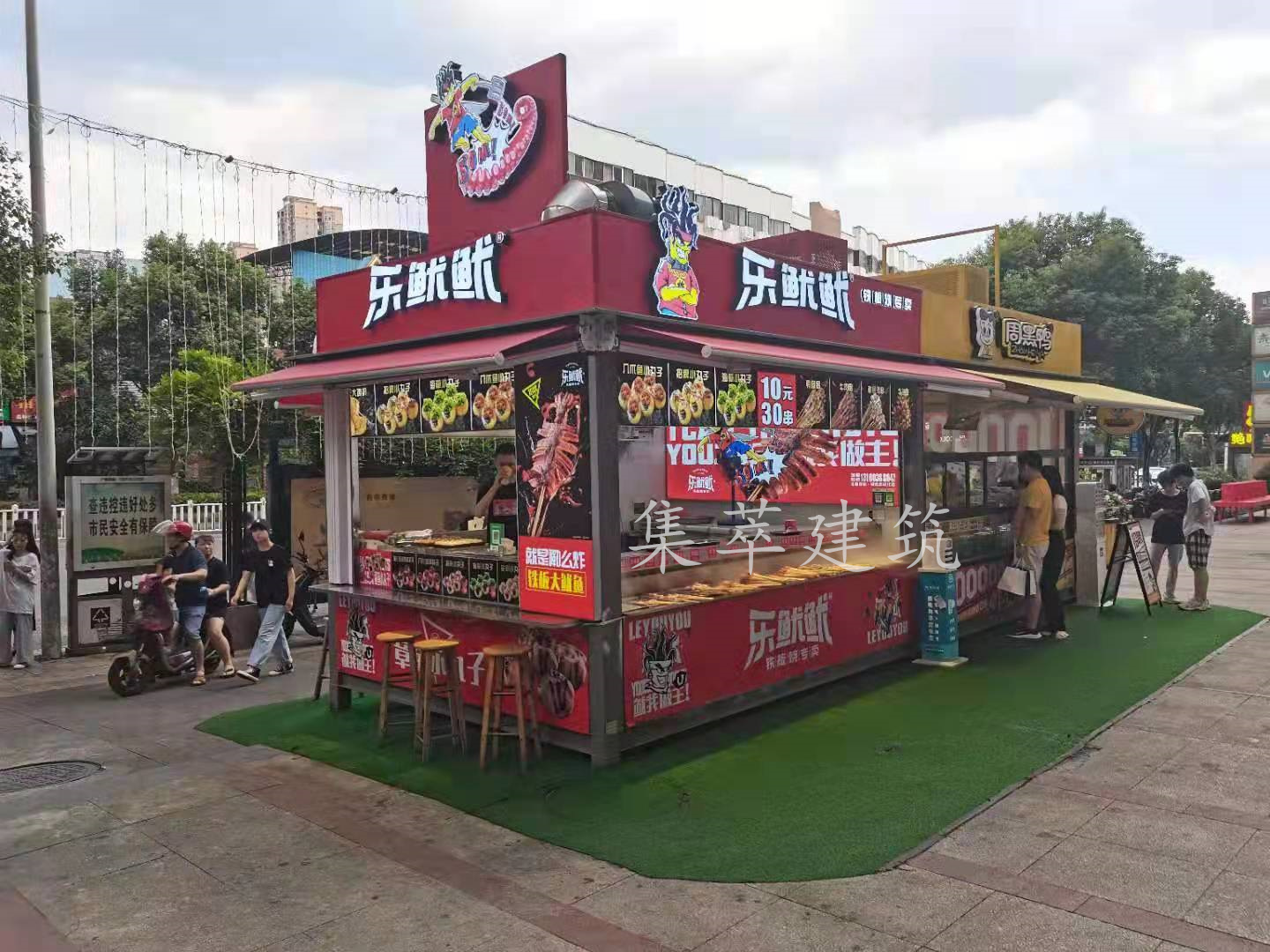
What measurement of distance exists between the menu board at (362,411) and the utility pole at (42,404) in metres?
4.52

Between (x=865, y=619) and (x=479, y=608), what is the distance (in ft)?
11.9

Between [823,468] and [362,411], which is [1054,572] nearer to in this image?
[823,468]

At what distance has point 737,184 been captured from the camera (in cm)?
4759

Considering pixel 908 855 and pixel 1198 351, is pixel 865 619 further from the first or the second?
pixel 1198 351

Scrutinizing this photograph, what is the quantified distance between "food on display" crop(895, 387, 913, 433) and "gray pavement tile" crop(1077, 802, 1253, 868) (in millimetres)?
4263

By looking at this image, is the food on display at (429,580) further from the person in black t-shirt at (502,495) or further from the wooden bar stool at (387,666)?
the person in black t-shirt at (502,495)

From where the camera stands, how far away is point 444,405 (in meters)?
6.70

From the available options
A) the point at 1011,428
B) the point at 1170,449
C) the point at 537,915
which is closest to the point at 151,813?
the point at 537,915

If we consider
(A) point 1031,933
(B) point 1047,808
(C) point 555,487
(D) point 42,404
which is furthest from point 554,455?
(D) point 42,404

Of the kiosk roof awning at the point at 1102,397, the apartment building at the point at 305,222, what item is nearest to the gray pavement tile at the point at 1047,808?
the kiosk roof awning at the point at 1102,397

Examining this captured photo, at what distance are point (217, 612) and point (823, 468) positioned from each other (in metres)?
6.33

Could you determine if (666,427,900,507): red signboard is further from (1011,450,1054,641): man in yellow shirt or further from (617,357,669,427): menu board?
(617,357,669,427): menu board

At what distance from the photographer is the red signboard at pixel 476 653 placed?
19.6 ft

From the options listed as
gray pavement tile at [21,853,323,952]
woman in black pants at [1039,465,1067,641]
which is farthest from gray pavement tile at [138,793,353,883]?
woman in black pants at [1039,465,1067,641]
